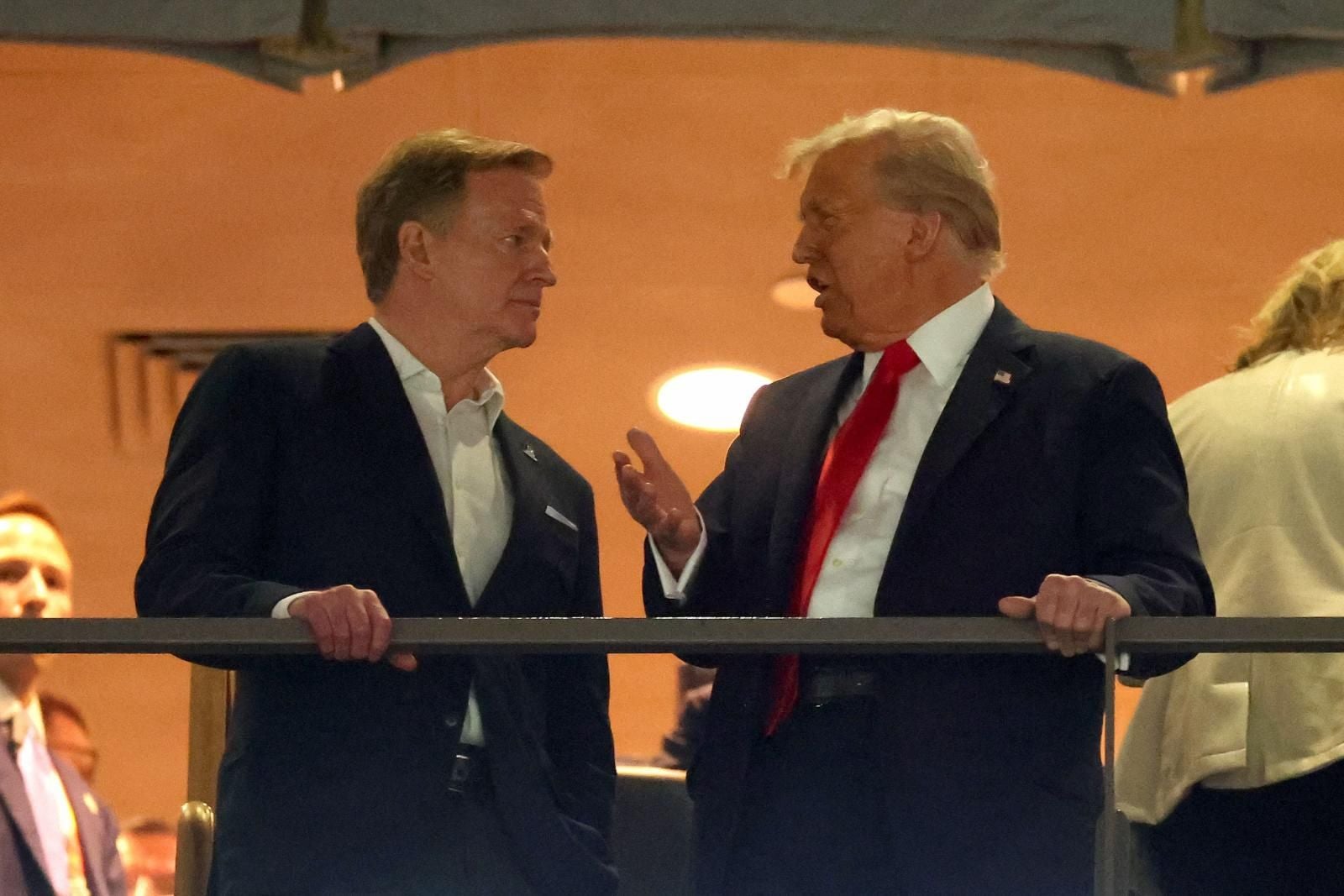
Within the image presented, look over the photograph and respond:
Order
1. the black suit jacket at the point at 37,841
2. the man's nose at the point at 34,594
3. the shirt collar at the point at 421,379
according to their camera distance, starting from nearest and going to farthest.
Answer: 1. the shirt collar at the point at 421,379
2. the black suit jacket at the point at 37,841
3. the man's nose at the point at 34,594

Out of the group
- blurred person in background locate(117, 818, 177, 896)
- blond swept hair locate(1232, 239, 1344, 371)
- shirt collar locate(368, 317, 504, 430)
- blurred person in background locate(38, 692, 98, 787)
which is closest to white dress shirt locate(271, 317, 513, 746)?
shirt collar locate(368, 317, 504, 430)

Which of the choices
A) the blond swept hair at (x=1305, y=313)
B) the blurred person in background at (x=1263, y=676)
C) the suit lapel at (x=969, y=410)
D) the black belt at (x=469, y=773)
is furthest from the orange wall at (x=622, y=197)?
the black belt at (x=469, y=773)

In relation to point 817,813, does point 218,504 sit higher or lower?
higher

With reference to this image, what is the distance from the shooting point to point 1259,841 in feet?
11.2

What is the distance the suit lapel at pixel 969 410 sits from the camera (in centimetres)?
317

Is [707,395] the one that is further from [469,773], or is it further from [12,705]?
[469,773]

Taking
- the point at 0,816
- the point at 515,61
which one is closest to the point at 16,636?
the point at 0,816

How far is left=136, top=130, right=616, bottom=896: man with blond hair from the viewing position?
123 inches

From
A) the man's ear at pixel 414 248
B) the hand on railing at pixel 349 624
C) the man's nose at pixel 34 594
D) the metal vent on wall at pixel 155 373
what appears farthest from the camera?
the metal vent on wall at pixel 155 373

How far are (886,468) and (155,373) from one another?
5.15 m

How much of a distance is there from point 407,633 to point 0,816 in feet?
6.08

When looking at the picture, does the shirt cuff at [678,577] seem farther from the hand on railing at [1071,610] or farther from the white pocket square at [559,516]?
the hand on railing at [1071,610]

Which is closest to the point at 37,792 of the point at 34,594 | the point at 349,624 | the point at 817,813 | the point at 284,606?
the point at 34,594

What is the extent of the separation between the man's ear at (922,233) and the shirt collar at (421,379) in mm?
662
